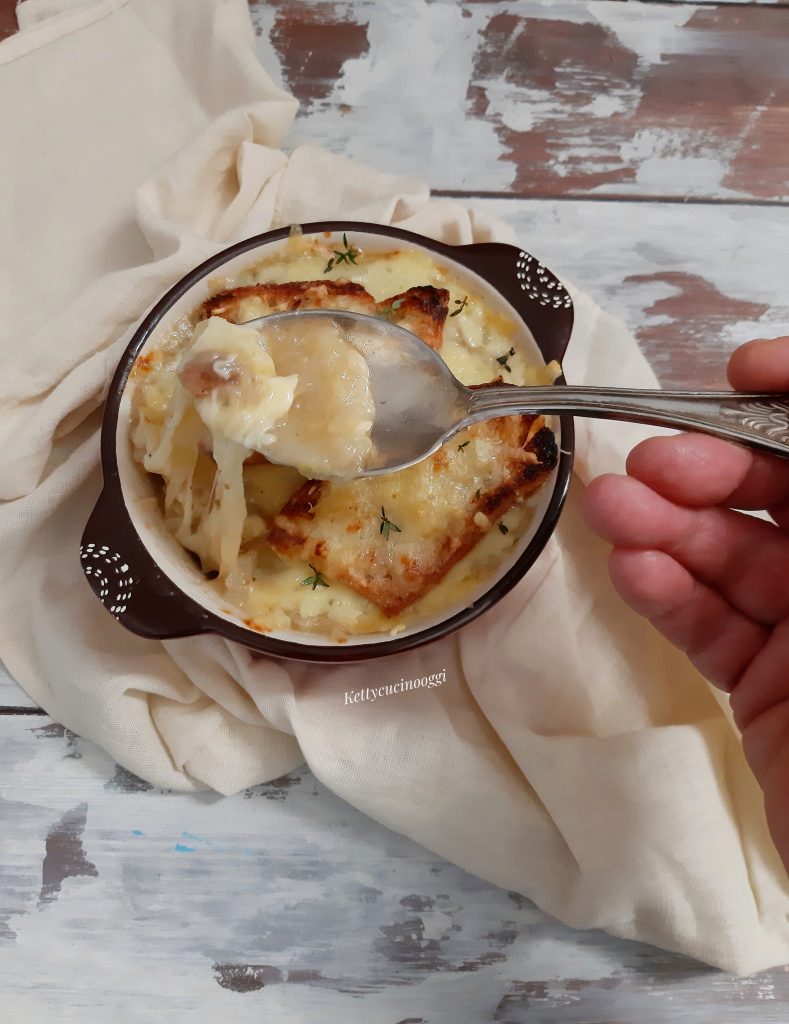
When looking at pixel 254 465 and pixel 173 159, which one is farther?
pixel 173 159

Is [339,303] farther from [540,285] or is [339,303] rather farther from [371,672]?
[371,672]

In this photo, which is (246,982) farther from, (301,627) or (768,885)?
(768,885)

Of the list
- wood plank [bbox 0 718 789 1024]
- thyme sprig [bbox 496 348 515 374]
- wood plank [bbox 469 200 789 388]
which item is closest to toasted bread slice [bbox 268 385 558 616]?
thyme sprig [bbox 496 348 515 374]

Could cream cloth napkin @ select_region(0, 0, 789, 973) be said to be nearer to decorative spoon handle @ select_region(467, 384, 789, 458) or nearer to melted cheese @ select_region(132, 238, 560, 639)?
melted cheese @ select_region(132, 238, 560, 639)

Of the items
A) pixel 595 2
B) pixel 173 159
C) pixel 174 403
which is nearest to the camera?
pixel 174 403

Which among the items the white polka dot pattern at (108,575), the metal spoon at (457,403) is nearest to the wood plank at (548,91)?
the metal spoon at (457,403)

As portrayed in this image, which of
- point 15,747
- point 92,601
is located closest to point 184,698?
point 92,601
